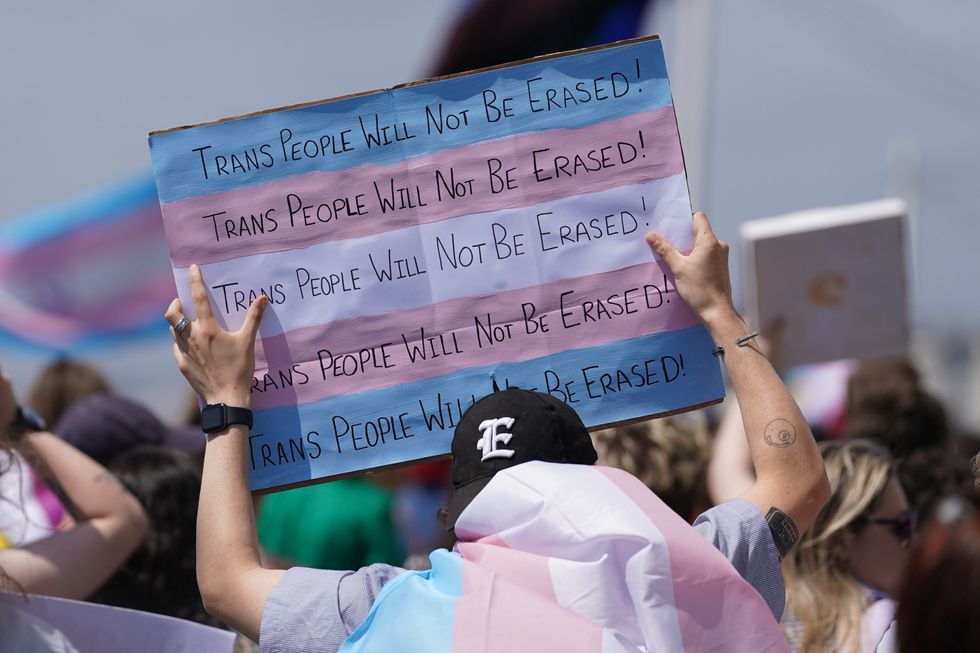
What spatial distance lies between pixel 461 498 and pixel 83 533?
1270mm

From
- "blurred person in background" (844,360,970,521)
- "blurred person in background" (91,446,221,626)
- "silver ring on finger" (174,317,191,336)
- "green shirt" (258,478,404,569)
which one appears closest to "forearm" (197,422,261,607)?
"silver ring on finger" (174,317,191,336)

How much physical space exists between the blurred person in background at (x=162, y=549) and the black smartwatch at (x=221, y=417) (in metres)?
1.07

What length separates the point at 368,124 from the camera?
2602mm

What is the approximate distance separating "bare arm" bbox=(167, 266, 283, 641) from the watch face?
0.06ft

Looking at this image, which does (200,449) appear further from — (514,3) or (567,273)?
(514,3)

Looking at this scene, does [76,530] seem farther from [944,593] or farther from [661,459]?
[944,593]

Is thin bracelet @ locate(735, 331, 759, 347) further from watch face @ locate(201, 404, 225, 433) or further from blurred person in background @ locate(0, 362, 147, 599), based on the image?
blurred person in background @ locate(0, 362, 147, 599)

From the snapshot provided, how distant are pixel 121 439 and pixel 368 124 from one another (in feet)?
5.91

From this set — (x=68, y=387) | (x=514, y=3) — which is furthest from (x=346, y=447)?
(x=514, y=3)

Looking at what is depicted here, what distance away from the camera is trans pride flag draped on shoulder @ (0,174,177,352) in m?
7.27

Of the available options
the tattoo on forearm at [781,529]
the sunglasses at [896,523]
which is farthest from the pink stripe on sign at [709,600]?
the sunglasses at [896,523]

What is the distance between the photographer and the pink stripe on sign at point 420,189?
2568mm

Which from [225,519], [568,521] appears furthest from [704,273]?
[225,519]

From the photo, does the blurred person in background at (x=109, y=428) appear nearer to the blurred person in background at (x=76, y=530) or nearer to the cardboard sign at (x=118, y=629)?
the blurred person in background at (x=76, y=530)
